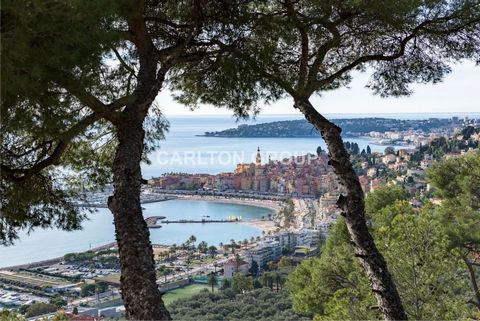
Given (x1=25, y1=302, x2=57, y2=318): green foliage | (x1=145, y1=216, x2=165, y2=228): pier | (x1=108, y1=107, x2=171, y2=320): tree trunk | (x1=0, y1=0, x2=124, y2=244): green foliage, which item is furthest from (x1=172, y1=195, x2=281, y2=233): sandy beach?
(x1=108, y1=107, x2=171, y2=320): tree trunk

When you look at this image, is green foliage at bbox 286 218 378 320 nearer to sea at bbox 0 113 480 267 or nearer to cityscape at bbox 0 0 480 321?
cityscape at bbox 0 0 480 321

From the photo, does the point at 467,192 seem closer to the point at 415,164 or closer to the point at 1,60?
the point at 1,60

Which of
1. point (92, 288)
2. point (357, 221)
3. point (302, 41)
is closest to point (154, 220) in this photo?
point (92, 288)

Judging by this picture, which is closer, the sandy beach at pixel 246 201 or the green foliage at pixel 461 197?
the green foliage at pixel 461 197

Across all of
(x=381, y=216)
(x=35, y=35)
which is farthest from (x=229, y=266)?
(x=35, y=35)

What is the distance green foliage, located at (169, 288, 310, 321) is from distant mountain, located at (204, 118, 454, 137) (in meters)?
7.91

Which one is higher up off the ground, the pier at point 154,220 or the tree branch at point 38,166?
the tree branch at point 38,166

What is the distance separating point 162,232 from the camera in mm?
25047

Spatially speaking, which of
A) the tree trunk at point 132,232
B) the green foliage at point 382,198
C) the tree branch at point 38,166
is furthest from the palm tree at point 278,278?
the tree trunk at point 132,232

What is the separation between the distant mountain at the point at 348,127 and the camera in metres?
23.3

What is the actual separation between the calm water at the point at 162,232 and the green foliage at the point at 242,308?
3.50 meters

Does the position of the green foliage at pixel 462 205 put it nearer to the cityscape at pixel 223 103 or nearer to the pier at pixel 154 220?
the cityscape at pixel 223 103

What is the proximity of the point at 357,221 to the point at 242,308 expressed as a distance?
7.36 meters

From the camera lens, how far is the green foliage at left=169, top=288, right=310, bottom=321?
869 centimetres
